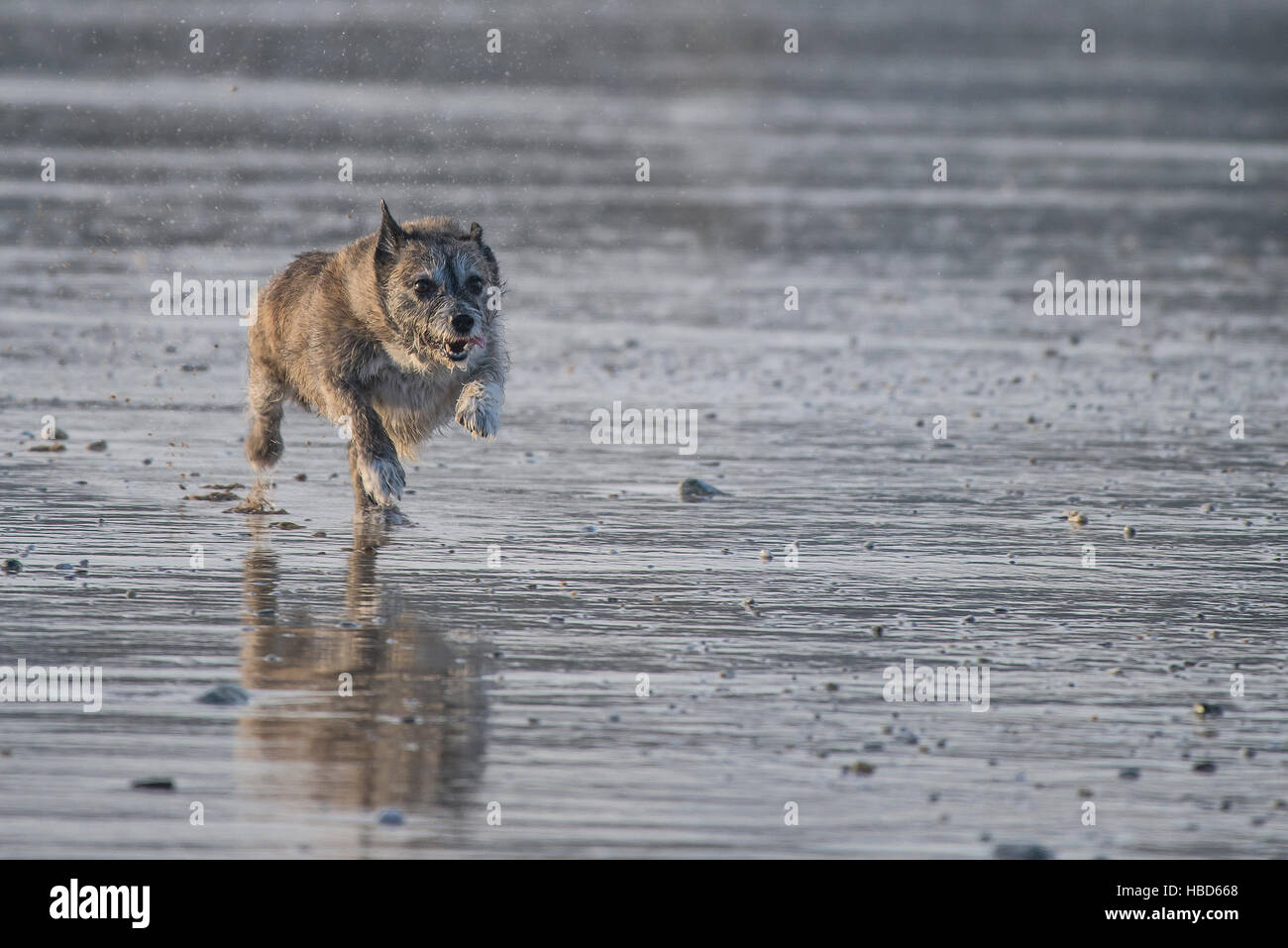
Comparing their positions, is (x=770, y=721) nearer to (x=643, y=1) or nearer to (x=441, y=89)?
(x=441, y=89)

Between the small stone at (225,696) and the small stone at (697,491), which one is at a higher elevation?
the small stone at (697,491)

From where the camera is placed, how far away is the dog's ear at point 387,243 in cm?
1081

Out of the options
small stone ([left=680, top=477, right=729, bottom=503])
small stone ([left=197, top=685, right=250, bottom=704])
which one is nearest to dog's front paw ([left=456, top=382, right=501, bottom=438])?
small stone ([left=680, top=477, right=729, bottom=503])

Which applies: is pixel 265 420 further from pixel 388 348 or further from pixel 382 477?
pixel 382 477

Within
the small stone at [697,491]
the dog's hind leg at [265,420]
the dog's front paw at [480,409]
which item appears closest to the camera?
the dog's front paw at [480,409]

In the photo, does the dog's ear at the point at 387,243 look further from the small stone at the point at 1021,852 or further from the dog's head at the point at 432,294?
the small stone at the point at 1021,852

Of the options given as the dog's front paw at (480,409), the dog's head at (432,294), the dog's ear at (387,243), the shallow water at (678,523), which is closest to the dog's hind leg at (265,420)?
the shallow water at (678,523)

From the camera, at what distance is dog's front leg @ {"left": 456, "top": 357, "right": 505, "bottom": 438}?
10516mm

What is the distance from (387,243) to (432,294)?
0.45m

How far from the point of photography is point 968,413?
13.5 metres

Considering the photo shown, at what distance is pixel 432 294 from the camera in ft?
34.8

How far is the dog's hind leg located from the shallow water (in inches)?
6.4

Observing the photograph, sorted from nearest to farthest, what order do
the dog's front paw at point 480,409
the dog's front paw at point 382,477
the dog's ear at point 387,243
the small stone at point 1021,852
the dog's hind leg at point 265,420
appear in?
the small stone at point 1021,852, the dog's front paw at point 382,477, the dog's front paw at point 480,409, the dog's ear at point 387,243, the dog's hind leg at point 265,420

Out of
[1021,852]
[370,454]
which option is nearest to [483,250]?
[370,454]
